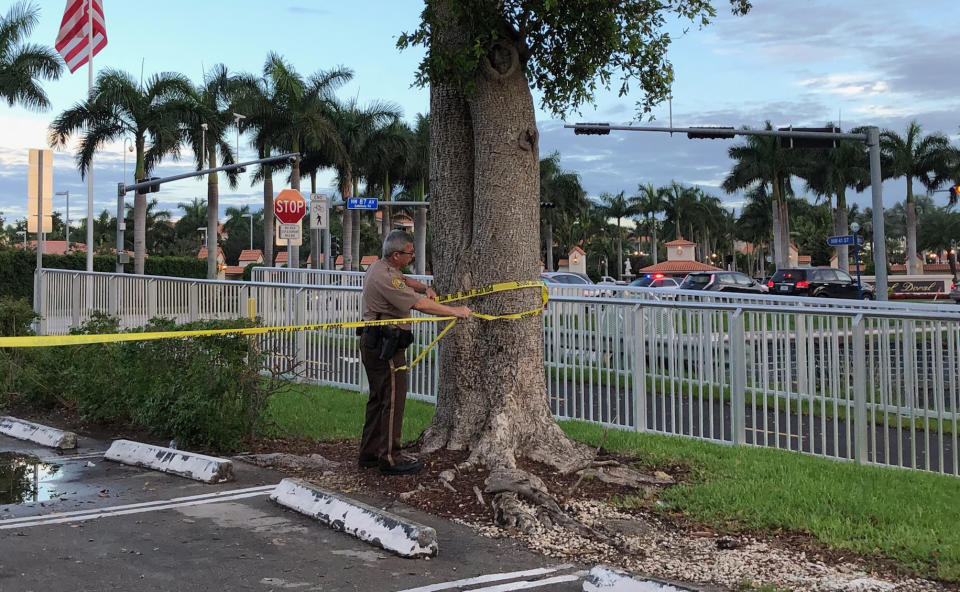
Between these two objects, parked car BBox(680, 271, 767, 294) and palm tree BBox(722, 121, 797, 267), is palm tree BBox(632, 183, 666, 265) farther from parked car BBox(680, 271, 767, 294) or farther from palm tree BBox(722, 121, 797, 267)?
parked car BBox(680, 271, 767, 294)

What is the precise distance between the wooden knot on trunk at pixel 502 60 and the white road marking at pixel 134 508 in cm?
367

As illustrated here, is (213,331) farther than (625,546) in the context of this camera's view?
Yes

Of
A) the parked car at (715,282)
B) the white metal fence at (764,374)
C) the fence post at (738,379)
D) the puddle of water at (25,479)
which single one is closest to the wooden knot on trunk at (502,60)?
the white metal fence at (764,374)

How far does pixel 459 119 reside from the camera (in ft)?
25.9

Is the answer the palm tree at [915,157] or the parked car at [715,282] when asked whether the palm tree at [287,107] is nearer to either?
the parked car at [715,282]

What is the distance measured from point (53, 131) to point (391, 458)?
40.1m

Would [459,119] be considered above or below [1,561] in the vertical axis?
above

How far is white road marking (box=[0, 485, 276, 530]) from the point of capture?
19.9 feet

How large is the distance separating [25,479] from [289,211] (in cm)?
1605

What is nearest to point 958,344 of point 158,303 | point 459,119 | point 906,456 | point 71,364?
point 906,456

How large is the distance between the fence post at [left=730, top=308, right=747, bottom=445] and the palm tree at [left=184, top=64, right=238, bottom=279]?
129ft

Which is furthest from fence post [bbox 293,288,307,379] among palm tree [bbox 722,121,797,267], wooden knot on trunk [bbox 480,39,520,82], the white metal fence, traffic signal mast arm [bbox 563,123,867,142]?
palm tree [bbox 722,121,797,267]

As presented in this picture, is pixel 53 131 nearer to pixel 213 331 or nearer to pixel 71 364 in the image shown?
pixel 71 364

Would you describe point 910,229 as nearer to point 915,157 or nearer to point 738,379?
point 915,157
